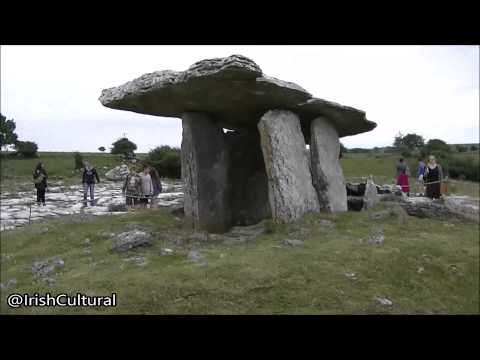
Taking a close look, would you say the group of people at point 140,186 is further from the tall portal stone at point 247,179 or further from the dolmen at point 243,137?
the tall portal stone at point 247,179

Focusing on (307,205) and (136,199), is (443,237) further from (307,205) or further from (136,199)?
(136,199)

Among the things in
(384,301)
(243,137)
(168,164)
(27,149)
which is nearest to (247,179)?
(243,137)

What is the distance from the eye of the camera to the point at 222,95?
8.78 metres

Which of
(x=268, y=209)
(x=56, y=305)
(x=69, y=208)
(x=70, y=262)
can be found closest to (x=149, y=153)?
(x=69, y=208)

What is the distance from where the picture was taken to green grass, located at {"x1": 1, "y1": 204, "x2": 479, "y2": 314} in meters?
4.89

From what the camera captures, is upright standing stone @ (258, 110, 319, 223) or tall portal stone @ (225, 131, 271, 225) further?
tall portal stone @ (225, 131, 271, 225)

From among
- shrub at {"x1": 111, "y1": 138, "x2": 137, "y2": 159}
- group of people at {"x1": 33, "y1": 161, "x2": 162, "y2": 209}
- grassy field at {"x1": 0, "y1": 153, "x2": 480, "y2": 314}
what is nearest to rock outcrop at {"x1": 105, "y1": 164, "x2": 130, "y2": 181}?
shrub at {"x1": 111, "y1": 138, "x2": 137, "y2": 159}

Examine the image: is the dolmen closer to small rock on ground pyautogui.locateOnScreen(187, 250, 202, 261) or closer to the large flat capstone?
the large flat capstone

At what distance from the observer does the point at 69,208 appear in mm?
12219

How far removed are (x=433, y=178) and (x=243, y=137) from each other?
5.03 m

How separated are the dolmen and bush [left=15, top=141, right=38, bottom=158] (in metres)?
8.76

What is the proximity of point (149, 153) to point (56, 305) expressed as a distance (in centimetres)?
2381

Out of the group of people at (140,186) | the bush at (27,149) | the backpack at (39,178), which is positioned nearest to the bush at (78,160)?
the bush at (27,149)

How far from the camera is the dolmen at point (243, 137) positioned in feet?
27.3
